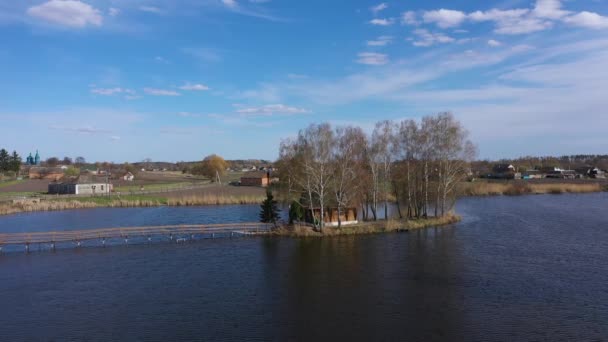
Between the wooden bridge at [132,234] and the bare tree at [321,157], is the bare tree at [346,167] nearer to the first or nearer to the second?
the bare tree at [321,157]

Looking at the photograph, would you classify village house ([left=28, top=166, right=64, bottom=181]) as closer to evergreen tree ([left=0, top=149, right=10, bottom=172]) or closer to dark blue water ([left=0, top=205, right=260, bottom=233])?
evergreen tree ([left=0, top=149, right=10, bottom=172])

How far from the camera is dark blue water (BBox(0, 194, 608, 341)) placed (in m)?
20.0

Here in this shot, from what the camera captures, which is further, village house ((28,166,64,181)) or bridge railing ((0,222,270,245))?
village house ((28,166,64,181))

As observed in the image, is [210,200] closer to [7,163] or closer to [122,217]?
[122,217]

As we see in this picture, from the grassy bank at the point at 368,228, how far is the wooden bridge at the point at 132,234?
10.4ft

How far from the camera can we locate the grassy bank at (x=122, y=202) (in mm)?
66188

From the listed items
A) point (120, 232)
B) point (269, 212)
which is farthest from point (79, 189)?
point (269, 212)

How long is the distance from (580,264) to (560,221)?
2282 centimetres

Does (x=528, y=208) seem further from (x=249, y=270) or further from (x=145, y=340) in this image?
(x=145, y=340)

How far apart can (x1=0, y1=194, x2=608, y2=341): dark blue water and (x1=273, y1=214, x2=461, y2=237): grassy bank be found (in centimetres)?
184

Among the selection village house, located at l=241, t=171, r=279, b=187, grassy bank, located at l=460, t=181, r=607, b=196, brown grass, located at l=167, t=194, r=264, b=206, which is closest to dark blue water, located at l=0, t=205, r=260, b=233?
brown grass, located at l=167, t=194, r=264, b=206

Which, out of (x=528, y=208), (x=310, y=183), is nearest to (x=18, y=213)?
(x=310, y=183)

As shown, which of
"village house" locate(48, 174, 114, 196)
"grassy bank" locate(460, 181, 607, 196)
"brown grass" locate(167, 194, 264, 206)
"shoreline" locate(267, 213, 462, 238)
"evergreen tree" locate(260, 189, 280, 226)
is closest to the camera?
"shoreline" locate(267, 213, 462, 238)

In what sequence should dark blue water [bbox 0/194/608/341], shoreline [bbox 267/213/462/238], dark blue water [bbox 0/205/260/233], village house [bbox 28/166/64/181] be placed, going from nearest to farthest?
dark blue water [bbox 0/194/608/341] < shoreline [bbox 267/213/462/238] < dark blue water [bbox 0/205/260/233] < village house [bbox 28/166/64/181]
